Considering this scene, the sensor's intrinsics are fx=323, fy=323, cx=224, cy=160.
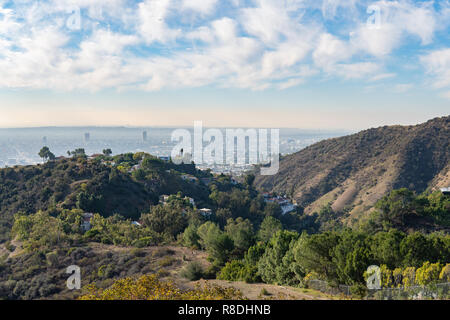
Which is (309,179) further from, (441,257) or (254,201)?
(441,257)

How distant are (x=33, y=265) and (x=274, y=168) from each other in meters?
67.8

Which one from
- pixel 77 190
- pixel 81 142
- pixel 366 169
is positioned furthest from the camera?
pixel 81 142

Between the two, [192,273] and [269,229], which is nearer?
[192,273]

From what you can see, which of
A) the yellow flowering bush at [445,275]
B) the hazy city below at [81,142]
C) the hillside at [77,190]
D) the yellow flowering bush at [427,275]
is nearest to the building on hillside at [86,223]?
the hillside at [77,190]

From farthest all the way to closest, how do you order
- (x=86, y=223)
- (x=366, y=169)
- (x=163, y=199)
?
(x=366, y=169) → (x=163, y=199) → (x=86, y=223)

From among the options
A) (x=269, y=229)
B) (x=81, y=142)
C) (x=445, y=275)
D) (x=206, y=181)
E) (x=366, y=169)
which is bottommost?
(x=206, y=181)

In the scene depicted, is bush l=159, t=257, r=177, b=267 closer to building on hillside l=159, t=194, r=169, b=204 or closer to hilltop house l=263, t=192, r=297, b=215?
building on hillside l=159, t=194, r=169, b=204

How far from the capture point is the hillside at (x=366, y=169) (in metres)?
53.1

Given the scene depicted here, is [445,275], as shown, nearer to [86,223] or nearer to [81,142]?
[86,223]

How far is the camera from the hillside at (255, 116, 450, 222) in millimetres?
53062

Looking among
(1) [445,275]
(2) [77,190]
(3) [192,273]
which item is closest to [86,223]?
(2) [77,190]

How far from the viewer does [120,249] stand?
20500mm

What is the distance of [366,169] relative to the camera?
61000mm
